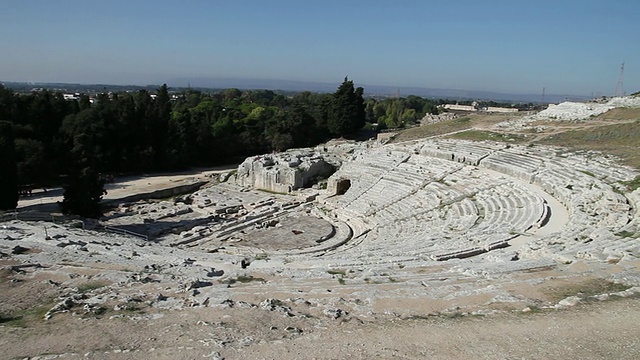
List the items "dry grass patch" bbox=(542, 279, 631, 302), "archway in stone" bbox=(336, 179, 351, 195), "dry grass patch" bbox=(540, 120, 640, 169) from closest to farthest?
"dry grass patch" bbox=(542, 279, 631, 302) → "dry grass patch" bbox=(540, 120, 640, 169) → "archway in stone" bbox=(336, 179, 351, 195)

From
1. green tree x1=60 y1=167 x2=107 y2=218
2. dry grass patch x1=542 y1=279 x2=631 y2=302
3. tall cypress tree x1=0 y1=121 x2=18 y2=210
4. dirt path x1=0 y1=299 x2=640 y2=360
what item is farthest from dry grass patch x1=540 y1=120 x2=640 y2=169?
tall cypress tree x1=0 y1=121 x2=18 y2=210

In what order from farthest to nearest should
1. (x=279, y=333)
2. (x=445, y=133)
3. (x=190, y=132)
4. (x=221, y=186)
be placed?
(x=190, y=132) < (x=445, y=133) < (x=221, y=186) < (x=279, y=333)

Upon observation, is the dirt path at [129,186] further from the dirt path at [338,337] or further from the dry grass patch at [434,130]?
the dirt path at [338,337]

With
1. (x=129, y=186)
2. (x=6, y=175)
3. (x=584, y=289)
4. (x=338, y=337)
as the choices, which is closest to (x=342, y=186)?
(x=129, y=186)

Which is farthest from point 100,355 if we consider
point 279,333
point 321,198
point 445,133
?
point 445,133

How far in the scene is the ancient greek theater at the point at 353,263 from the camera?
261 inches

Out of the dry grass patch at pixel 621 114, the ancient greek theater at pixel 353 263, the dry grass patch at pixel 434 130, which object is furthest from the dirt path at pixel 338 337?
the dry grass patch at pixel 434 130

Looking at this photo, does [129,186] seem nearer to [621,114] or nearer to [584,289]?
[584,289]

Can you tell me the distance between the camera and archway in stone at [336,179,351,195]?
80.7 ft

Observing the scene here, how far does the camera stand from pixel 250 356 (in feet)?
19.4

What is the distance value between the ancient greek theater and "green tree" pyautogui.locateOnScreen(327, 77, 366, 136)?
17096 millimetres

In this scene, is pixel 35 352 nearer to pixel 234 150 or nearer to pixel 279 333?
pixel 279 333

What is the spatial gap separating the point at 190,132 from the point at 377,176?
774 inches

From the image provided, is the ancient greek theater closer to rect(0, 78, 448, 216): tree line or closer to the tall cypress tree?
the tall cypress tree
